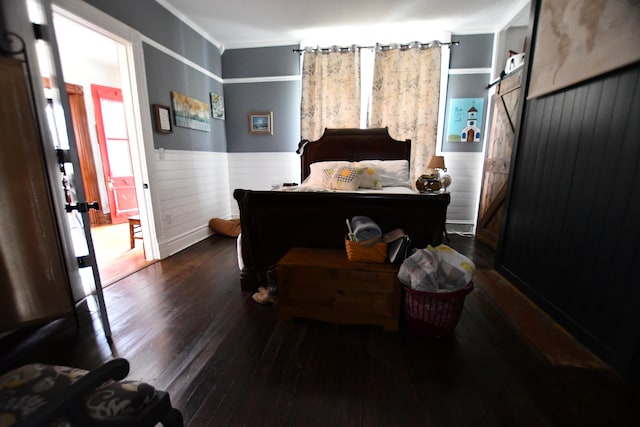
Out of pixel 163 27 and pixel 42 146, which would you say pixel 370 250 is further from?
pixel 163 27

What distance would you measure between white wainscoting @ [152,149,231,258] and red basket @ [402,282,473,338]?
267cm

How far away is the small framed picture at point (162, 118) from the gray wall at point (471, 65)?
358 centimetres

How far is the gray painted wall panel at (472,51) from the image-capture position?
11.8 ft

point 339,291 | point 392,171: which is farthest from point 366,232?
point 392,171

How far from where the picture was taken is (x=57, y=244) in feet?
5.39

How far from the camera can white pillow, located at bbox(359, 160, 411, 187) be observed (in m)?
3.12

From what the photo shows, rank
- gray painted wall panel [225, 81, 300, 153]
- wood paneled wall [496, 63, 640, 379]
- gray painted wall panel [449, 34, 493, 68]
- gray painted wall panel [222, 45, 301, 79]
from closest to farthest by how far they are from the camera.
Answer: wood paneled wall [496, 63, 640, 379] < gray painted wall panel [449, 34, 493, 68] < gray painted wall panel [222, 45, 301, 79] < gray painted wall panel [225, 81, 300, 153]

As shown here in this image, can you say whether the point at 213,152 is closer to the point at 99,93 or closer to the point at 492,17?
the point at 99,93

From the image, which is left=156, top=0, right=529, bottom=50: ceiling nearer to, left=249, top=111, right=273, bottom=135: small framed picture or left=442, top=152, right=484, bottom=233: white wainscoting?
left=249, top=111, right=273, bottom=135: small framed picture

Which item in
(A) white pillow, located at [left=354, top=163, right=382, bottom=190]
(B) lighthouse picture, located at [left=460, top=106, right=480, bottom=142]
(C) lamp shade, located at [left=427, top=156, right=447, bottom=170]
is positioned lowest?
(A) white pillow, located at [left=354, top=163, right=382, bottom=190]

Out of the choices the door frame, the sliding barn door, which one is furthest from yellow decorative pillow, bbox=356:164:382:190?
the door frame

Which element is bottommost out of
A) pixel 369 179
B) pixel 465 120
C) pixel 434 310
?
pixel 434 310

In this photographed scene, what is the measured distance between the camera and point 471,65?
12.0ft

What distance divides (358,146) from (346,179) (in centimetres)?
80
